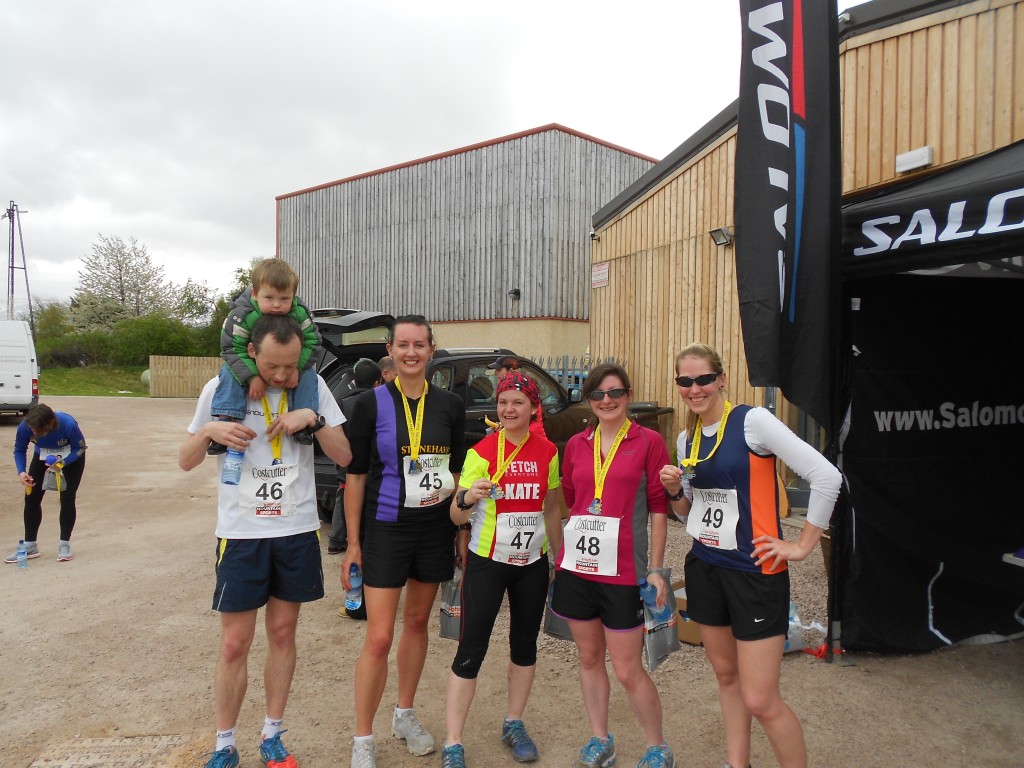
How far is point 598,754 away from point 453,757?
621 mm

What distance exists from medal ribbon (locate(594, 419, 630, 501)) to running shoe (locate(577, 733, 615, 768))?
1.10m

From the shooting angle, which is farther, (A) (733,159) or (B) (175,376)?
(B) (175,376)

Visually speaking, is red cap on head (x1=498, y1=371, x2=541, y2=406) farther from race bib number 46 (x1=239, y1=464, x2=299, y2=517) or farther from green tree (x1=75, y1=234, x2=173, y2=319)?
green tree (x1=75, y1=234, x2=173, y2=319)

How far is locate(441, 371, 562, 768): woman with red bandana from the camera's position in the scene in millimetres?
2805

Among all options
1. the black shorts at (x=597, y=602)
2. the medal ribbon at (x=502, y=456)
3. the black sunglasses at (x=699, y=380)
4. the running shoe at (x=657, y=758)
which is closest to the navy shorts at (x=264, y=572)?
the medal ribbon at (x=502, y=456)

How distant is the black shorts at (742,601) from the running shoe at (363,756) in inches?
57.9

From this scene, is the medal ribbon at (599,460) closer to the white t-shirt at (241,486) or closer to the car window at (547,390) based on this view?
the white t-shirt at (241,486)

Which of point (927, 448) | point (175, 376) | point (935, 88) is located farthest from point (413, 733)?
point (175, 376)

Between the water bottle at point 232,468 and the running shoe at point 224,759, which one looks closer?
the water bottle at point 232,468

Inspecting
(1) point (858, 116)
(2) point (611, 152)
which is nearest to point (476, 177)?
(2) point (611, 152)

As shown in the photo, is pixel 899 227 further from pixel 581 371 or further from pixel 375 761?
pixel 581 371

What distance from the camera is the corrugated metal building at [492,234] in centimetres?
1823

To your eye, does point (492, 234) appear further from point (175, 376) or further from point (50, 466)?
point (175, 376)

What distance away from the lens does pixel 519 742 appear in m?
2.99
